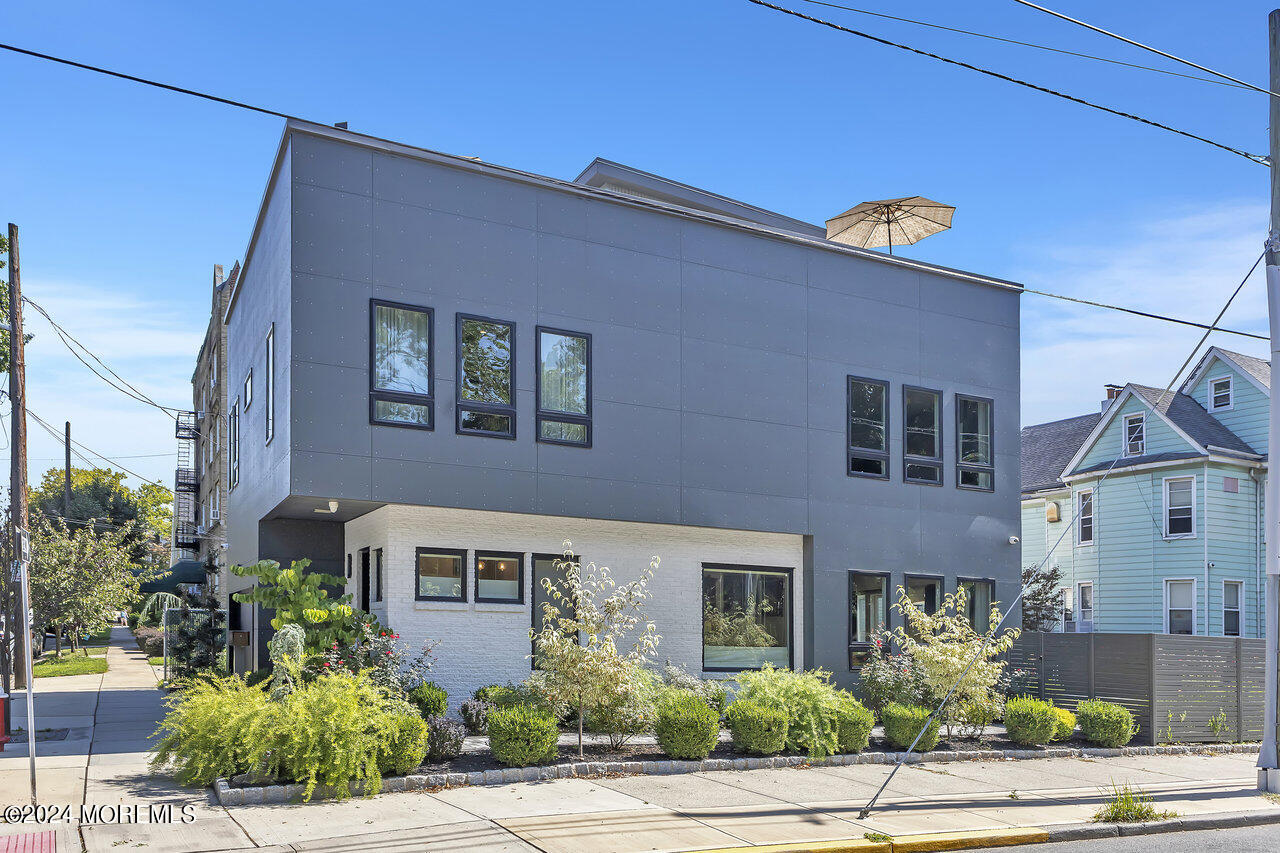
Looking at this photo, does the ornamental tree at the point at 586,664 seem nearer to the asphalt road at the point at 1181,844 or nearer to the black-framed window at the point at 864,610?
the asphalt road at the point at 1181,844

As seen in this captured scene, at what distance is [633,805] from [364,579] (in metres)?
7.99

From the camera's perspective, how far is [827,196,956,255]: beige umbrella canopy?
2009cm

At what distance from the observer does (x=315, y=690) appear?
11.9 meters

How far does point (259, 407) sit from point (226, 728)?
27.6ft

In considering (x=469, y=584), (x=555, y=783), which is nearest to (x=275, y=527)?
(x=469, y=584)

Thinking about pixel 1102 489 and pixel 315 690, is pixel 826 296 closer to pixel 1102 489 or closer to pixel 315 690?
pixel 315 690

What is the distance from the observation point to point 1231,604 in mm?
30469

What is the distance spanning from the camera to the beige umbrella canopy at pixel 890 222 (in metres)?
20.1

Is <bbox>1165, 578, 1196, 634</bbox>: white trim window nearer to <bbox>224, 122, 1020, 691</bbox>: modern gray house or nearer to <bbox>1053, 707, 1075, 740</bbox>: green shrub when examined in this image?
<bbox>224, 122, 1020, 691</bbox>: modern gray house

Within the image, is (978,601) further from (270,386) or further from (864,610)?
(270,386)

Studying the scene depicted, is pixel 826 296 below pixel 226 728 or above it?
above

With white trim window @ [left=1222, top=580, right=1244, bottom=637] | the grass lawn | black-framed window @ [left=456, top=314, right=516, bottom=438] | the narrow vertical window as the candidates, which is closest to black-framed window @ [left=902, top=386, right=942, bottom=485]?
black-framed window @ [left=456, top=314, right=516, bottom=438]

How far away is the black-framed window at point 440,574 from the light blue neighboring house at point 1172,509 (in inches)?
714

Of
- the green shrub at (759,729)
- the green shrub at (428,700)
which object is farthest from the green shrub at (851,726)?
the green shrub at (428,700)
